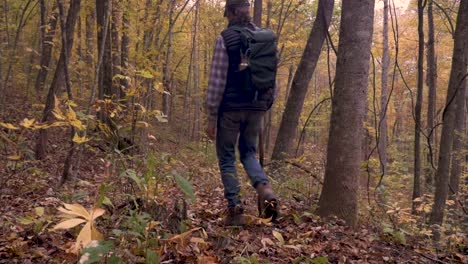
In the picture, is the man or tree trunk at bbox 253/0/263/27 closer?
the man

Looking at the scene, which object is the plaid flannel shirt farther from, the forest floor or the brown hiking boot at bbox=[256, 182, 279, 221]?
the brown hiking boot at bbox=[256, 182, 279, 221]

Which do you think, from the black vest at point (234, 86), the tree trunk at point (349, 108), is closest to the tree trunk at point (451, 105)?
the tree trunk at point (349, 108)

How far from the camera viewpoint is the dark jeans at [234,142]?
4.02 metres

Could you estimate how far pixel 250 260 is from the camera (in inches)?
104

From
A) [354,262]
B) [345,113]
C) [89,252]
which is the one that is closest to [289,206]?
[345,113]

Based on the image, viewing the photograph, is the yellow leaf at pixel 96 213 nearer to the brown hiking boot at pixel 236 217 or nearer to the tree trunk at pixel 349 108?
the brown hiking boot at pixel 236 217

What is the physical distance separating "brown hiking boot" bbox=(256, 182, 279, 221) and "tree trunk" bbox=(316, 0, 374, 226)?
2.11 ft

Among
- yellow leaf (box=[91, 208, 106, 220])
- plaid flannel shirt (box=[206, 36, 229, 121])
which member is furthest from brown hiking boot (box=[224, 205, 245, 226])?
yellow leaf (box=[91, 208, 106, 220])

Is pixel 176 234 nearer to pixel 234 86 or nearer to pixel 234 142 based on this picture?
pixel 234 142

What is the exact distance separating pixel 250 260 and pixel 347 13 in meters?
2.72

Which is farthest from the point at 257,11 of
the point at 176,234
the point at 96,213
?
the point at 96,213

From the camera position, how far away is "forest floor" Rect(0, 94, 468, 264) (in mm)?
2553

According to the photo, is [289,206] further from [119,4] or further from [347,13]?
[119,4]

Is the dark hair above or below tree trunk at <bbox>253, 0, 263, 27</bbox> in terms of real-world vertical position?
below
